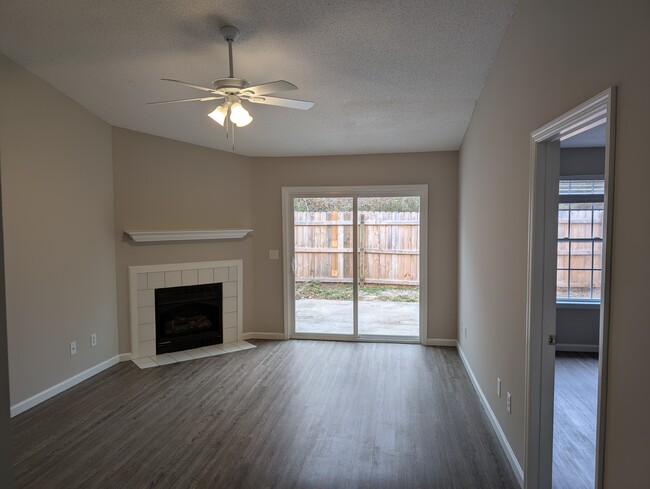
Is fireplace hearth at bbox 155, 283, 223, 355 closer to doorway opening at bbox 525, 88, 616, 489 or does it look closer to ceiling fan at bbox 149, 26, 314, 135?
ceiling fan at bbox 149, 26, 314, 135

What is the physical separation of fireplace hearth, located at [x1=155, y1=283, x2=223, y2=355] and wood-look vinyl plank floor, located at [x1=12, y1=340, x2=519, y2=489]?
55 cm

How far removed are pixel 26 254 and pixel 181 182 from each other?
73.0 inches

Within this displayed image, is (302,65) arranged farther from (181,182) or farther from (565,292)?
(565,292)

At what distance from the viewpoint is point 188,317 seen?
5055 mm

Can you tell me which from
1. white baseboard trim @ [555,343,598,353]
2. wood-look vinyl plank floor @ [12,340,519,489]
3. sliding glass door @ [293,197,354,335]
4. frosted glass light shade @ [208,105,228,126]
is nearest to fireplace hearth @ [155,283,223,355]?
wood-look vinyl plank floor @ [12,340,519,489]

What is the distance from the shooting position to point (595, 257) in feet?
15.6

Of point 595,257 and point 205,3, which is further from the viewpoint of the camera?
point 595,257

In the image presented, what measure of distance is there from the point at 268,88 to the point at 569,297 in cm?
426

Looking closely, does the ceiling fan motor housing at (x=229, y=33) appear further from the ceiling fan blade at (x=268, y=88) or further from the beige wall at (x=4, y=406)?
the beige wall at (x=4, y=406)

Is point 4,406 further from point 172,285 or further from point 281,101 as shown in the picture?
point 172,285

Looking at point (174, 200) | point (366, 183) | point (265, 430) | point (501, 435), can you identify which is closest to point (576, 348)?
point (501, 435)

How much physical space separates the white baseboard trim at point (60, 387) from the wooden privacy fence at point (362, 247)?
234 cm

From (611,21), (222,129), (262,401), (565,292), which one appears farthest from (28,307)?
(565,292)

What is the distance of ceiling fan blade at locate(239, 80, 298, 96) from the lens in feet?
7.72
